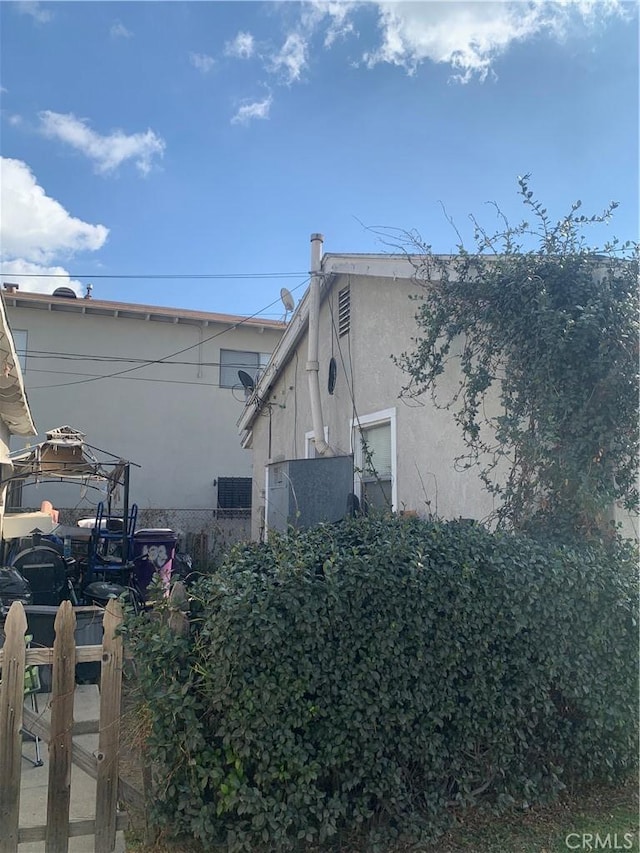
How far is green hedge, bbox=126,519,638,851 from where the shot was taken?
10.2ft

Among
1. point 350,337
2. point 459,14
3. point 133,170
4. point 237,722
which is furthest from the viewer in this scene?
point 133,170

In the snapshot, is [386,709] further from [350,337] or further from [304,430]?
[304,430]

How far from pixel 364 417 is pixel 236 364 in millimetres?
12154

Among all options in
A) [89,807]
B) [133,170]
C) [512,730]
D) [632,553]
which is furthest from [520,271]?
[133,170]

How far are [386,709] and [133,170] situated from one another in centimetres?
968

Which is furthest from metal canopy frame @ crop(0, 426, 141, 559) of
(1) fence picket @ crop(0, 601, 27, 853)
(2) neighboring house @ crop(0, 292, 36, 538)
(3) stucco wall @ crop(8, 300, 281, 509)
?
(1) fence picket @ crop(0, 601, 27, 853)

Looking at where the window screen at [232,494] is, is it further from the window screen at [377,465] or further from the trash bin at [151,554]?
the window screen at [377,465]

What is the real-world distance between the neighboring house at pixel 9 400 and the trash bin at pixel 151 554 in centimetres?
232

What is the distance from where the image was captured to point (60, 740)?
3264mm

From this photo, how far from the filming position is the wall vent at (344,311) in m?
8.23

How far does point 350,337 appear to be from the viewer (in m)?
8.13

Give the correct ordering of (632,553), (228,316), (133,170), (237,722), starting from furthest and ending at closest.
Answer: (228,316)
(133,170)
(632,553)
(237,722)

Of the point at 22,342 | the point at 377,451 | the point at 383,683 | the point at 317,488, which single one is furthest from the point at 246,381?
the point at 383,683

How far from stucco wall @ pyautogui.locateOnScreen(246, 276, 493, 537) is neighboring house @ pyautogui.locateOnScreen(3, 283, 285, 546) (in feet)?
26.8
